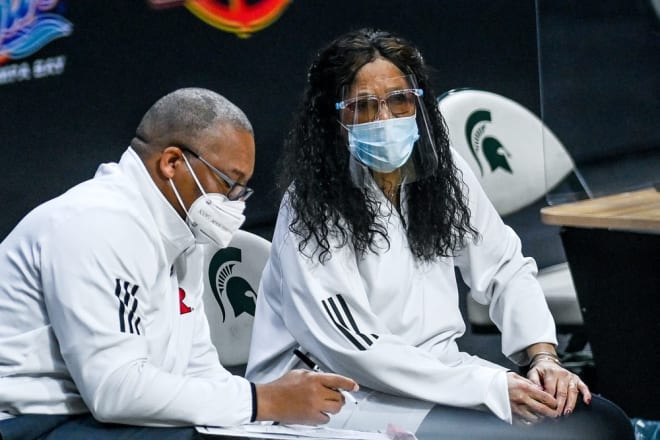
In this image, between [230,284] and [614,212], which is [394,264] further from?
[614,212]

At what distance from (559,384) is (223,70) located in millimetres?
1728

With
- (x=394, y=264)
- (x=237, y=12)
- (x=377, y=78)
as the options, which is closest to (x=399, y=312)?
(x=394, y=264)

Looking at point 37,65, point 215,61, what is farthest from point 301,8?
point 37,65

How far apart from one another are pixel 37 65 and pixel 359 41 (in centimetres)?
109

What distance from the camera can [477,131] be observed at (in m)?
3.99

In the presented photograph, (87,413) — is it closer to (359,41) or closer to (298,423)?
(298,423)

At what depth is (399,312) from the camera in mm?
2777

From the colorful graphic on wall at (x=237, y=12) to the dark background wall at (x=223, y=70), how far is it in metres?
0.02

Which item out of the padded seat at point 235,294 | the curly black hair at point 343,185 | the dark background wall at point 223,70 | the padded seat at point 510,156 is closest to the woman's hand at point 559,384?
the curly black hair at point 343,185

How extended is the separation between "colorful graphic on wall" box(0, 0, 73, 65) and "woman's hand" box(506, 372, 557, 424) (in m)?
1.71

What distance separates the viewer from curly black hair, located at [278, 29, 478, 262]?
275cm

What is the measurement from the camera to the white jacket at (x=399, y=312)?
2.61m

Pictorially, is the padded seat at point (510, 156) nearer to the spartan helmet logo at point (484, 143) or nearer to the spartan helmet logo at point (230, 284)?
the spartan helmet logo at point (484, 143)

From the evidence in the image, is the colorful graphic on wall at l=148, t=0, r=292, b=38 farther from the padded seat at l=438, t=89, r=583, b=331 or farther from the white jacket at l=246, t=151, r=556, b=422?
the white jacket at l=246, t=151, r=556, b=422
